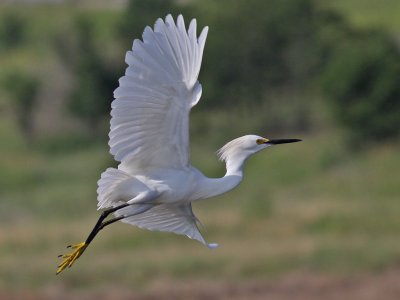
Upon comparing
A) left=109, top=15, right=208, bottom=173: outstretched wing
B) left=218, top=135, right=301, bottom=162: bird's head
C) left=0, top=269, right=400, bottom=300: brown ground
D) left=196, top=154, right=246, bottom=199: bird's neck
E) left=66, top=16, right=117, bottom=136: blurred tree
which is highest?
left=109, top=15, right=208, bottom=173: outstretched wing

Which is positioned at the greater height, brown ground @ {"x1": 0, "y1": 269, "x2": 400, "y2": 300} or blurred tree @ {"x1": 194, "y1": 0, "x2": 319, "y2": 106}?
blurred tree @ {"x1": 194, "y1": 0, "x2": 319, "y2": 106}

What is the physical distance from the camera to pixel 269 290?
2075 centimetres

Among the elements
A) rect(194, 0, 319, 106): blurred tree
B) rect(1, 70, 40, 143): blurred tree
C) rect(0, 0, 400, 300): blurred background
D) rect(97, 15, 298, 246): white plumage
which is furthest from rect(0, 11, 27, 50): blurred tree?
rect(97, 15, 298, 246): white plumage

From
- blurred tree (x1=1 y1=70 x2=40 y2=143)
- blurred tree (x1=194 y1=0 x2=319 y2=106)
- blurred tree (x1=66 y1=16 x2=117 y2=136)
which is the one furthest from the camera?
blurred tree (x1=1 y1=70 x2=40 y2=143)

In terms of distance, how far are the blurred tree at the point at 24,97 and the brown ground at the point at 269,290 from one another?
3324 cm

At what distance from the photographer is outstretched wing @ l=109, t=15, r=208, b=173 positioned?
754cm

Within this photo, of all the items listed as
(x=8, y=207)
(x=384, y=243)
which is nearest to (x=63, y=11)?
(x=8, y=207)

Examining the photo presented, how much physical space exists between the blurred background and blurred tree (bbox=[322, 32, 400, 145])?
0.06 m

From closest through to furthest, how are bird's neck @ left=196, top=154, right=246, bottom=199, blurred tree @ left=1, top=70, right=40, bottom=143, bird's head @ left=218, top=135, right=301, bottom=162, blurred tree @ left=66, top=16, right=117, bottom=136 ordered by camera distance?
bird's neck @ left=196, top=154, right=246, bottom=199 → bird's head @ left=218, top=135, right=301, bottom=162 → blurred tree @ left=66, top=16, right=117, bottom=136 → blurred tree @ left=1, top=70, right=40, bottom=143

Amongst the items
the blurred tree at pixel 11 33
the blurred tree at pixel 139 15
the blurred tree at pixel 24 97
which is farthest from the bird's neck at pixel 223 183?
the blurred tree at pixel 11 33

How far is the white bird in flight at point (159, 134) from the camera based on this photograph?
7.57 metres

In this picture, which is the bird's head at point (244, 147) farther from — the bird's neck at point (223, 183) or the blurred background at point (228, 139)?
the blurred background at point (228, 139)

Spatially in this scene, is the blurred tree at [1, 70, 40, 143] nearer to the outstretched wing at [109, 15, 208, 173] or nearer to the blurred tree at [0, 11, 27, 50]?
the blurred tree at [0, 11, 27, 50]

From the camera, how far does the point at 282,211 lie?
2706cm
